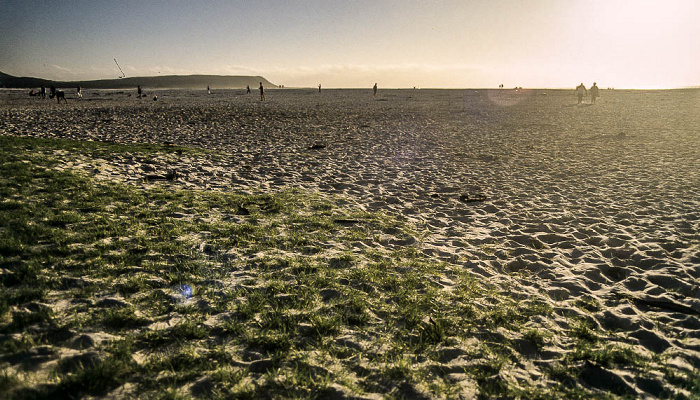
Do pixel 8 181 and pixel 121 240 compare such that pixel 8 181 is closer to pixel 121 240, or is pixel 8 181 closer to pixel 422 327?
pixel 121 240

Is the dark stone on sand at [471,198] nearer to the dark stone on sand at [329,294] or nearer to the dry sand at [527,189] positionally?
the dry sand at [527,189]

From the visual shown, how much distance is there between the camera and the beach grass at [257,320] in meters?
3.21

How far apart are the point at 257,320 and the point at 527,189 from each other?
919 cm

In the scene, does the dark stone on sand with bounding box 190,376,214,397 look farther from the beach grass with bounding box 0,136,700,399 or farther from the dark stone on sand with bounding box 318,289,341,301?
the dark stone on sand with bounding box 318,289,341,301

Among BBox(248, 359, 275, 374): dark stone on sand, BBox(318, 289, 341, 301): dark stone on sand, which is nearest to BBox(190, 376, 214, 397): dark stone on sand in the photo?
BBox(248, 359, 275, 374): dark stone on sand

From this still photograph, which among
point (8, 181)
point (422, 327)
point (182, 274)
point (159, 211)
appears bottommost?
point (422, 327)

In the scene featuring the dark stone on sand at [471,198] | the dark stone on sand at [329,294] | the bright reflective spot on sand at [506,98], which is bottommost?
the dark stone on sand at [329,294]

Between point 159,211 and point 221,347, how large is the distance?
4.80m

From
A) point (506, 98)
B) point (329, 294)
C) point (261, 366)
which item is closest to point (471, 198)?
point (329, 294)

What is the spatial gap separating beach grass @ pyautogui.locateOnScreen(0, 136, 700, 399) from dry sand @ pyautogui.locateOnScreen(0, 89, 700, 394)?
54cm

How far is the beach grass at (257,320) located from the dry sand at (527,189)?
0.54 m

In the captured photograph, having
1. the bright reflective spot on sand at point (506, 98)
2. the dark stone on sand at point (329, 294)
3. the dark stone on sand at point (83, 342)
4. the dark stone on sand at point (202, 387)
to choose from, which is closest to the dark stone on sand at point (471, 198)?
the dark stone on sand at point (329, 294)

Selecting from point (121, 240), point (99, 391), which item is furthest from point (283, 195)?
point (99, 391)

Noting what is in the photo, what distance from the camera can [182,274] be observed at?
491cm
